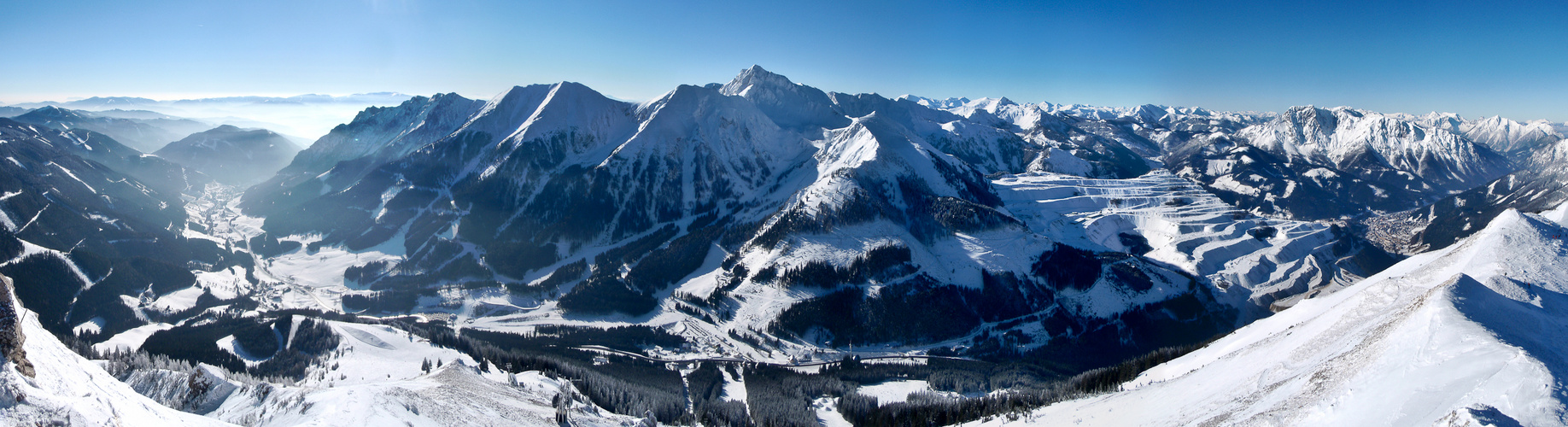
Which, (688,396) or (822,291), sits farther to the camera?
(822,291)

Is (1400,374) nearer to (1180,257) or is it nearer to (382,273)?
(1180,257)

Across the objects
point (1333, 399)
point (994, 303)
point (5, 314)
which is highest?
point (5, 314)

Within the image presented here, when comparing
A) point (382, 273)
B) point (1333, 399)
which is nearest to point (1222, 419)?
point (1333, 399)

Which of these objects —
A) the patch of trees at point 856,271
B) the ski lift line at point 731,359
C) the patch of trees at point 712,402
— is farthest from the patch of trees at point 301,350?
the patch of trees at point 856,271

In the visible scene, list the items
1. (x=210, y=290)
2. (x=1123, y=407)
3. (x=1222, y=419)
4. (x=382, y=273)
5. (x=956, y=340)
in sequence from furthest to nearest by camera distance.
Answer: (x=382, y=273) → (x=210, y=290) → (x=956, y=340) → (x=1123, y=407) → (x=1222, y=419)

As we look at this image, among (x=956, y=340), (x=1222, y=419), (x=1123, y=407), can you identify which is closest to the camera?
(x=1222, y=419)

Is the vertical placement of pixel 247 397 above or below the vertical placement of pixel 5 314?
below

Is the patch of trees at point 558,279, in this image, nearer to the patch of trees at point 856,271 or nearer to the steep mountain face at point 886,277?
the steep mountain face at point 886,277
